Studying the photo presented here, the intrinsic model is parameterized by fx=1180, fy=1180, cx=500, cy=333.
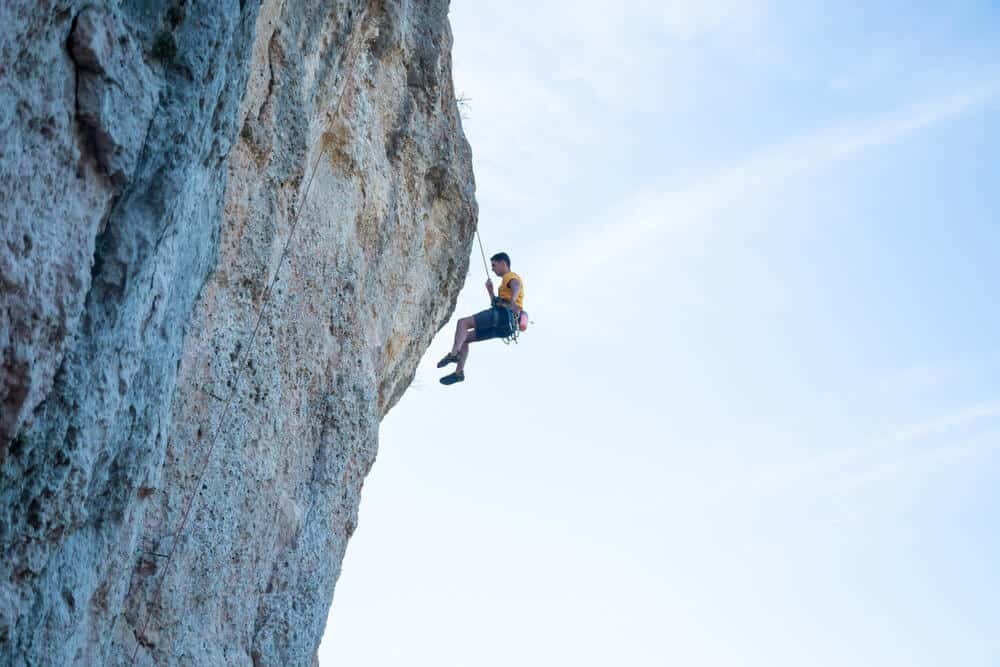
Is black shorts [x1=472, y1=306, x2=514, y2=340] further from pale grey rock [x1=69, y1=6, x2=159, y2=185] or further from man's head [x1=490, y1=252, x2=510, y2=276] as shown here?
pale grey rock [x1=69, y1=6, x2=159, y2=185]

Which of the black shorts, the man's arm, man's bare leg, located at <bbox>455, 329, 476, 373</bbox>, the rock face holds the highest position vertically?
the man's arm

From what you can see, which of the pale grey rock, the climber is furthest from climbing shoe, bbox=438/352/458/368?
the pale grey rock

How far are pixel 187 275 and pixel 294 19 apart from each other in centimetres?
256

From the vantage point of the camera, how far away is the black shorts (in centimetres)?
1163

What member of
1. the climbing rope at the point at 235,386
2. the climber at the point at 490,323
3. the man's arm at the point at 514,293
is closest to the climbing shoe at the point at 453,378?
the climber at the point at 490,323

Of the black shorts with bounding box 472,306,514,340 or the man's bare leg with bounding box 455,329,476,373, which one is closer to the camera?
the man's bare leg with bounding box 455,329,476,373

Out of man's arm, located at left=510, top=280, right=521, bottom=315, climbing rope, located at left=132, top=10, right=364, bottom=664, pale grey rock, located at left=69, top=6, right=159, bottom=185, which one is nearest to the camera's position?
pale grey rock, located at left=69, top=6, right=159, bottom=185

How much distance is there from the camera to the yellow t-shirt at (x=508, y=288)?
1191cm

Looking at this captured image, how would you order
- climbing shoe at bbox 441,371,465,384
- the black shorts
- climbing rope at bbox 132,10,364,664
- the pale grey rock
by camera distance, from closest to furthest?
1. the pale grey rock
2. climbing rope at bbox 132,10,364,664
3. climbing shoe at bbox 441,371,465,384
4. the black shorts

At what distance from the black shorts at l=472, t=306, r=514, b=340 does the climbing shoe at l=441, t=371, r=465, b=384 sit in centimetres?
47

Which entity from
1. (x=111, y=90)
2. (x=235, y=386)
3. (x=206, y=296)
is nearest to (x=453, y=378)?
(x=235, y=386)

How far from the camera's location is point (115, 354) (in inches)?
177

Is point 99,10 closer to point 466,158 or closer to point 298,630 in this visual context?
point 298,630

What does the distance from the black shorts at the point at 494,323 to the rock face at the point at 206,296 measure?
1.07 m
